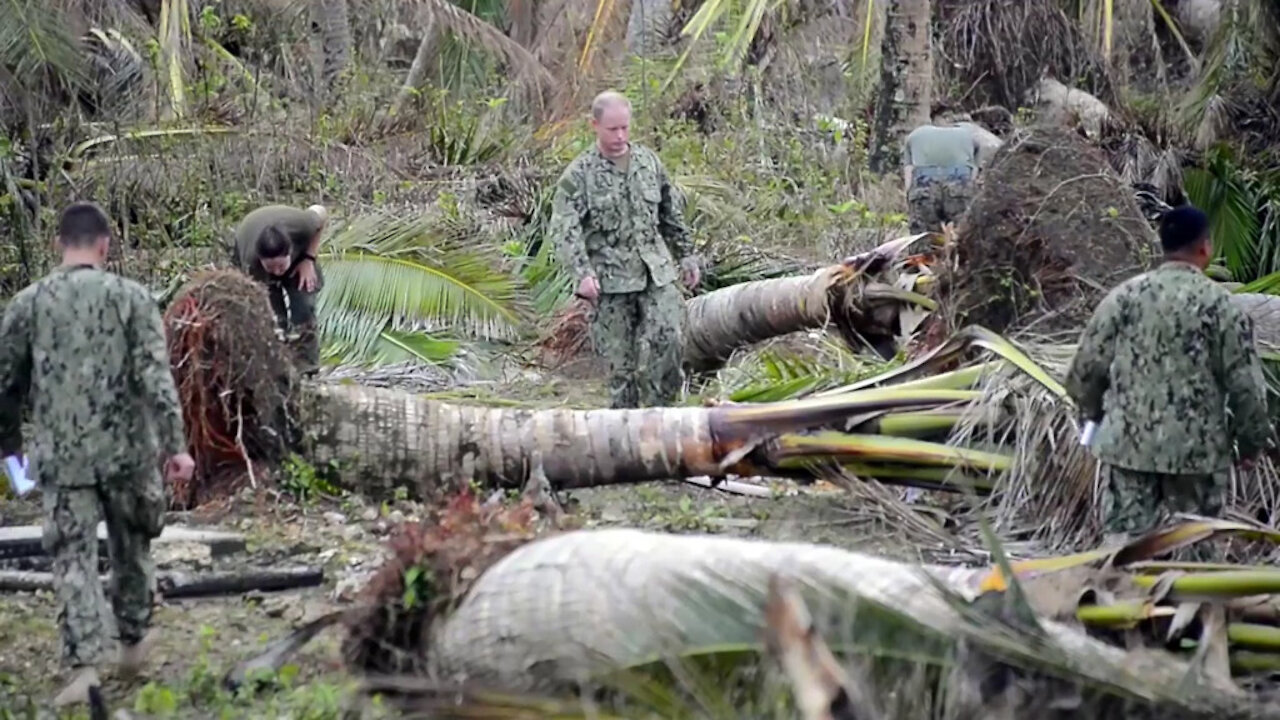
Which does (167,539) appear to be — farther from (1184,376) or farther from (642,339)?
(1184,376)

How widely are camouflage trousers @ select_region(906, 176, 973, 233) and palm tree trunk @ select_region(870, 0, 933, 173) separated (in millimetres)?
3582

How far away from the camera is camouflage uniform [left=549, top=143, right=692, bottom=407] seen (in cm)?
934

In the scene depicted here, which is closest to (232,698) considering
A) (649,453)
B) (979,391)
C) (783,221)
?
(649,453)

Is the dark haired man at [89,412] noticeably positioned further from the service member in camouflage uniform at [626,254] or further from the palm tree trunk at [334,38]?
the palm tree trunk at [334,38]

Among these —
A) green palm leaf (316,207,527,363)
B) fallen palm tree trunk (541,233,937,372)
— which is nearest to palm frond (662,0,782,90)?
green palm leaf (316,207,527,363)

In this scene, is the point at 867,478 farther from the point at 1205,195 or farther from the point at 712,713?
the point at 1205,195

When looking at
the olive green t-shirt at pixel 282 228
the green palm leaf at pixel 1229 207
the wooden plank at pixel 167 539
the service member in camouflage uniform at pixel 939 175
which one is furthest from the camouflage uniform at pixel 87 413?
the green palm leaf at pixel 1229 207

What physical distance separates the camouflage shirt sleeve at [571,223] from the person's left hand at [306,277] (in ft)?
4.44

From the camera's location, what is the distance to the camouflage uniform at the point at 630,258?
30.7ft

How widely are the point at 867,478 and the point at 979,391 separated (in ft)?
2.13

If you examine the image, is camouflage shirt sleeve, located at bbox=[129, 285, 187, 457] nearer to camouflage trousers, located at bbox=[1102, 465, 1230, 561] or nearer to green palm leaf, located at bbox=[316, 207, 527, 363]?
camouflage trousers, located at bbox=[1102, 465, 1230, 561]

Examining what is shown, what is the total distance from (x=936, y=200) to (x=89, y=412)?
7282 mm

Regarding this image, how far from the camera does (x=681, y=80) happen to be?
18.6 meters

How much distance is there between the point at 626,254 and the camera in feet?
30.8
